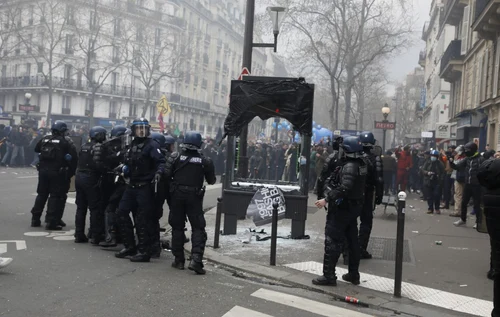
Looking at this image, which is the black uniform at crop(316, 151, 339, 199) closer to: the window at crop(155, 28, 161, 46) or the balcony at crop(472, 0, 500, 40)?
the balcony at crop(472, 0, 500, 40)

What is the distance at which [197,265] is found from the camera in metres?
7.04

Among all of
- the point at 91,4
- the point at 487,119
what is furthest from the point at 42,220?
the point at 91,4

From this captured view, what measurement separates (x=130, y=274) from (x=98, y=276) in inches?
15.5

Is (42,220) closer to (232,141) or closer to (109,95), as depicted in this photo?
(232,141)

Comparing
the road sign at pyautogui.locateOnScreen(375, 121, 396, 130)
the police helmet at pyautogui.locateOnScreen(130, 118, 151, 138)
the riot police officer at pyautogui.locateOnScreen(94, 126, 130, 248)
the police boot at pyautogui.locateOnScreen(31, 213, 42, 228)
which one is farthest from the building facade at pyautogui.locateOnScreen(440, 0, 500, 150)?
the police boot at pyautogui.locateOnScreen(31, 213, 42, 228)

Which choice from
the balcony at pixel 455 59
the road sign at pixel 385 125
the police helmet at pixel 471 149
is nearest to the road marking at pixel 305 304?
the police helmet at pixel 471 149

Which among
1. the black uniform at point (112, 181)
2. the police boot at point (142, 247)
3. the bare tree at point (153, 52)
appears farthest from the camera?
the bare tree at point (153, 52)

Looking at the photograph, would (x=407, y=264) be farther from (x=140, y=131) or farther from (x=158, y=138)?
(x=140, y=131)

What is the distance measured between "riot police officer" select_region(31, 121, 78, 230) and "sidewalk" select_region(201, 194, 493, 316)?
267 centimetres

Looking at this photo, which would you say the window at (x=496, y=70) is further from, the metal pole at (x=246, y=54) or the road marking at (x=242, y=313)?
the road marking at (x=242, y=313)

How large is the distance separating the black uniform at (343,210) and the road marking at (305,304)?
748 mm

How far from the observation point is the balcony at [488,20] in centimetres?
1747

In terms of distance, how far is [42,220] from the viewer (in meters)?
10.5

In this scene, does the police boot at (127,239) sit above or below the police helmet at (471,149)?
below
